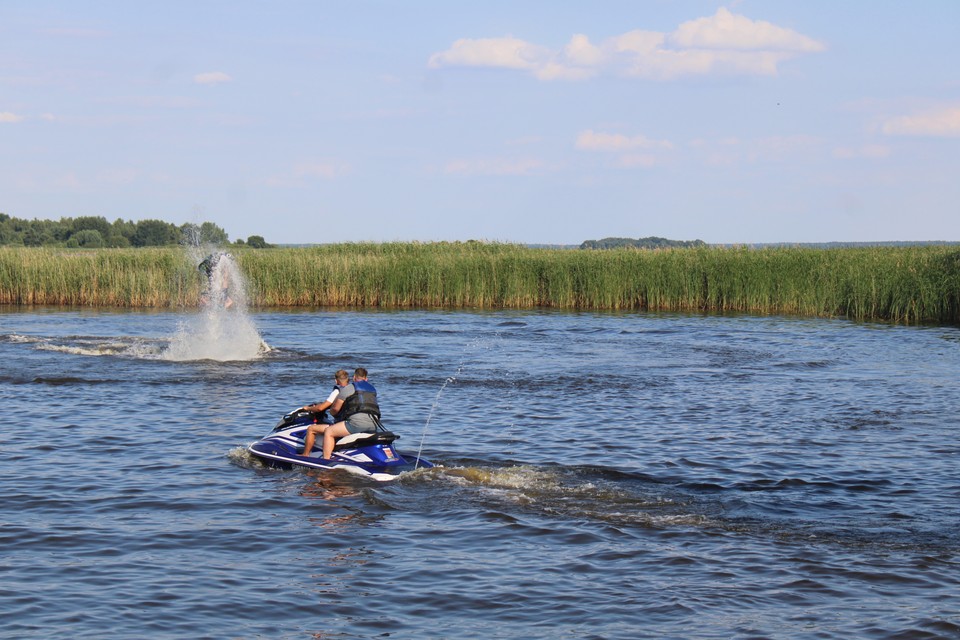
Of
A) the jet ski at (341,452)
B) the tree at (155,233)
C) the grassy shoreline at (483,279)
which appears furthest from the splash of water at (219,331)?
the tree at (155,233)

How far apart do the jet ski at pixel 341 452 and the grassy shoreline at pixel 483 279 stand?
25.8 meters

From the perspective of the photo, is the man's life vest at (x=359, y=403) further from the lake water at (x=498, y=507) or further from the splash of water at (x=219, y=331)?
the splash of water at (x=219, y=331)

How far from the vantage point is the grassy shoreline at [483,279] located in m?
37.5

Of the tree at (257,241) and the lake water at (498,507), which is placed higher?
the tree at (257,241)

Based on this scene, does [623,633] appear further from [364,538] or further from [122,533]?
[122,533]

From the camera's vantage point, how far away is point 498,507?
11.9 metres

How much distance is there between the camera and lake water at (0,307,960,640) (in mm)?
8734

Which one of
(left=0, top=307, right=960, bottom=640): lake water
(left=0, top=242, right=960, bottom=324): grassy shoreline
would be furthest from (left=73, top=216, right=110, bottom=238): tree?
(left=0, top=307, right=960, bottom=640): lake water

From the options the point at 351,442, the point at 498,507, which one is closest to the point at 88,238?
the point at 351,442

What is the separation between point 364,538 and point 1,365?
1490 cm

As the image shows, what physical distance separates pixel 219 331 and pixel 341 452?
1458 cm

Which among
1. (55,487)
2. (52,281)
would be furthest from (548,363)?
(52,281)

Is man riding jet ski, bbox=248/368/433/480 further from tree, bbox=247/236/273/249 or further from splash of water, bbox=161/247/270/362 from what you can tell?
tree, bbox=247/236/273/249

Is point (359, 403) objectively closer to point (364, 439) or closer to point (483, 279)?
point (364, 439)
